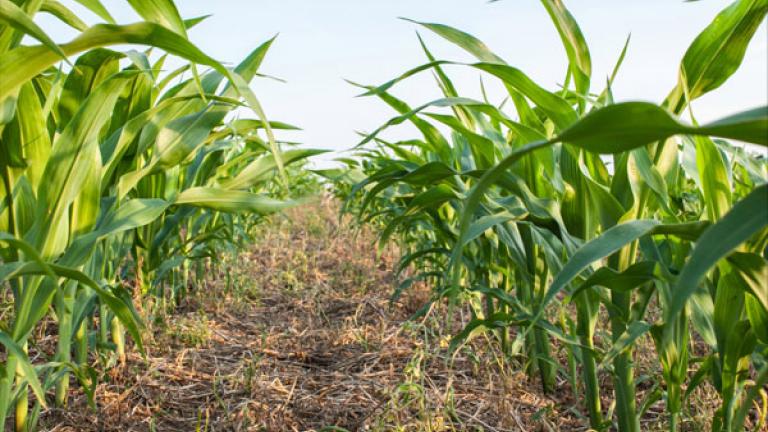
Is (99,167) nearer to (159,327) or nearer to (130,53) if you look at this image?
(130,53)

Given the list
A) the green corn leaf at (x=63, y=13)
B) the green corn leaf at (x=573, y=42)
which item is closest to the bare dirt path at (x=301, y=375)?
the green corn leaf at (x=573, y=42)

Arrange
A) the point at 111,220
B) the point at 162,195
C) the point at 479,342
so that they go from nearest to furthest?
the point at 111,220, the point at 162,195, the point at 479,342

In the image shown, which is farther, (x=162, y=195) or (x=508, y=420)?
(x=162, y=195)

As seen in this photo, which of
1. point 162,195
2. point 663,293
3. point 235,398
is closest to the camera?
point 663,293

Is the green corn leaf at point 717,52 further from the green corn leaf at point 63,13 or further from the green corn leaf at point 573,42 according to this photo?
the green corn leaf at point 63,13

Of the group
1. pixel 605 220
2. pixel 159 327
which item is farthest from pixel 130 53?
pixel 159 327

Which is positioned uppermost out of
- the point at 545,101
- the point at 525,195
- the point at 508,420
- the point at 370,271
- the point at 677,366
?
the point at 545,101

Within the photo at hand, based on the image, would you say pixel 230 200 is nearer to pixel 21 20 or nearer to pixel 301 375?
pixel 301 375

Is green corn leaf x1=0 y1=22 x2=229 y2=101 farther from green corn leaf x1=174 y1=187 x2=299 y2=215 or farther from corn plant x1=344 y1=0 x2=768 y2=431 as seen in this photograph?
green corn leaf x1=174 y1=187 x2=299 y2=215

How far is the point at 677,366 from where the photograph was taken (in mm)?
1003

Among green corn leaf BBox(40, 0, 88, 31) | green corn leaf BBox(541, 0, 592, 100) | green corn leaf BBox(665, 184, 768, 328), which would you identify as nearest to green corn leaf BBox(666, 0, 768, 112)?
green corn leaf BBox(541, 0, 592, 100)

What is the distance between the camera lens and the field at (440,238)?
811 mm

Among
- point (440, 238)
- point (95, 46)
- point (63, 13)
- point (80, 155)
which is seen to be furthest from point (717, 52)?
point (440, 238)

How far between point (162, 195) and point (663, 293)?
1.33 m
